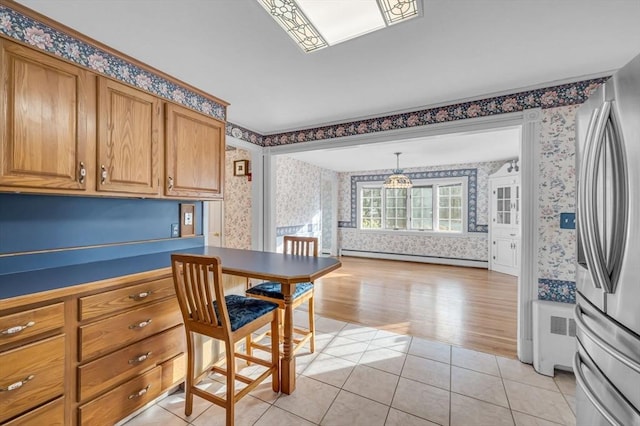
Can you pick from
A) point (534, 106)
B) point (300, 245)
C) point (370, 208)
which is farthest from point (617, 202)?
point (370, 208)

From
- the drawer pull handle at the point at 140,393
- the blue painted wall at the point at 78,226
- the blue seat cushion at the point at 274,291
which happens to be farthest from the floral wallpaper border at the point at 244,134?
the drawer pull handle at the point at 140,393

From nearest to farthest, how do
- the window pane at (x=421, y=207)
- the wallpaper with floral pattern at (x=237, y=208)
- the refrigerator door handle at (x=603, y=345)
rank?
the refrigerator door handle at (x=603, y=345) < the wallpaper with floral pattern at (x=237, y=208) < the window pane at (x=421, y=207)

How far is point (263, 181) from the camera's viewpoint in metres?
3.77

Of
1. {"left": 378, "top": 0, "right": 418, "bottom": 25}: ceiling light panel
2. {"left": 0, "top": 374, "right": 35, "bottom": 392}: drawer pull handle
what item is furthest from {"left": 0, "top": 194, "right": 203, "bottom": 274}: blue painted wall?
{"left": 378, "top": 0, "right": 418, "bottom": 25}: ceiling light panel

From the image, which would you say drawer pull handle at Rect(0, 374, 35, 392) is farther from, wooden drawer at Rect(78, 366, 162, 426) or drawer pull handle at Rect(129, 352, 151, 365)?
drawer pull handle at Rect(129, 352, 151, 365)

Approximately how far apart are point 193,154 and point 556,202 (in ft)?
10.5

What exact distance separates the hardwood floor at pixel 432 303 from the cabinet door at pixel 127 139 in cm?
248

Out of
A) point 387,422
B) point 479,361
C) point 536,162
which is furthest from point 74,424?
point 536,162

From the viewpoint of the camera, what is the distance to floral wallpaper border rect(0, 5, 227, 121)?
4.68 feet

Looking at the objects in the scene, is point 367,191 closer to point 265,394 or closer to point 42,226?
point 265,394

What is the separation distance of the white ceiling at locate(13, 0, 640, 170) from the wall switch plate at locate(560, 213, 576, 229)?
1.14 metres

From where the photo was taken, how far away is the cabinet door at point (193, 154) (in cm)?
218

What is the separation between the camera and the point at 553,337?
6.93 feet

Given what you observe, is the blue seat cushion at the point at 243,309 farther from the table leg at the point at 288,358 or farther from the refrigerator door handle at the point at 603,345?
the refrigerator door handle at the point at 603,345
